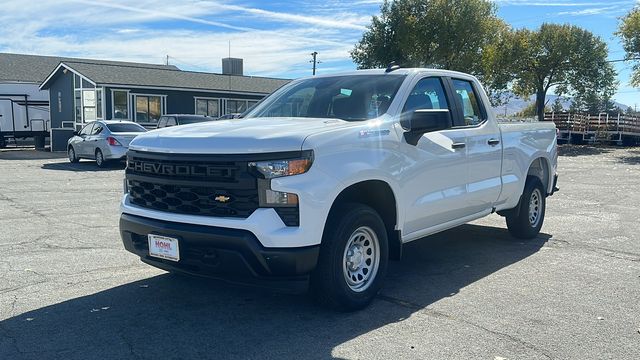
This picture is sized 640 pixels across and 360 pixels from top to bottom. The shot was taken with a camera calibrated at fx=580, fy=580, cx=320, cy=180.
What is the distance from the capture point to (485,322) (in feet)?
15.0

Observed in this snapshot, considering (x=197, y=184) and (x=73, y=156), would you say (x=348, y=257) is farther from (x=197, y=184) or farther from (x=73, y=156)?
(x=73, y=156)

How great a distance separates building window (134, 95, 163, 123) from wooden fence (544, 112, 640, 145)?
23.5m

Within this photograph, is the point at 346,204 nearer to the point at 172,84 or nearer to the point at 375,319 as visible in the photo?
the point at 375,319

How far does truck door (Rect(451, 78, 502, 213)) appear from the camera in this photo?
6.14 meters

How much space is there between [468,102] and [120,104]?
24.6 meters

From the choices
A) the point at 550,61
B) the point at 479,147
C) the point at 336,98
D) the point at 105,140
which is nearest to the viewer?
the point at 336,98

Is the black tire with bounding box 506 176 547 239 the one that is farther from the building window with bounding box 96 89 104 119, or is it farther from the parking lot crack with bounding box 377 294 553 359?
the building window with bounding box 96 89 104 119

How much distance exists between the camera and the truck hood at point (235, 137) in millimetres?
4230

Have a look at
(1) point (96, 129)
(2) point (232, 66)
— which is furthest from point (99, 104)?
(2) point (232, 66)

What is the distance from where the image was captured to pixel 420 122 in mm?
5035

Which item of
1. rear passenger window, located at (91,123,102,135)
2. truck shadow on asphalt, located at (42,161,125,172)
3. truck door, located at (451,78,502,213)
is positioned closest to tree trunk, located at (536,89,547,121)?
truck shadow on asphalt, located at (42,161,125,172)

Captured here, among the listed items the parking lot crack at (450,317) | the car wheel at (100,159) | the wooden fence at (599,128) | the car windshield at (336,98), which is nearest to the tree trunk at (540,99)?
the wooden fence at (599,128)

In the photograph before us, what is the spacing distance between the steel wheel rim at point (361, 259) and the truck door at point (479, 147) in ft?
5.42

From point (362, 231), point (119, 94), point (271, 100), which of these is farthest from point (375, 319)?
point (119, 94)
